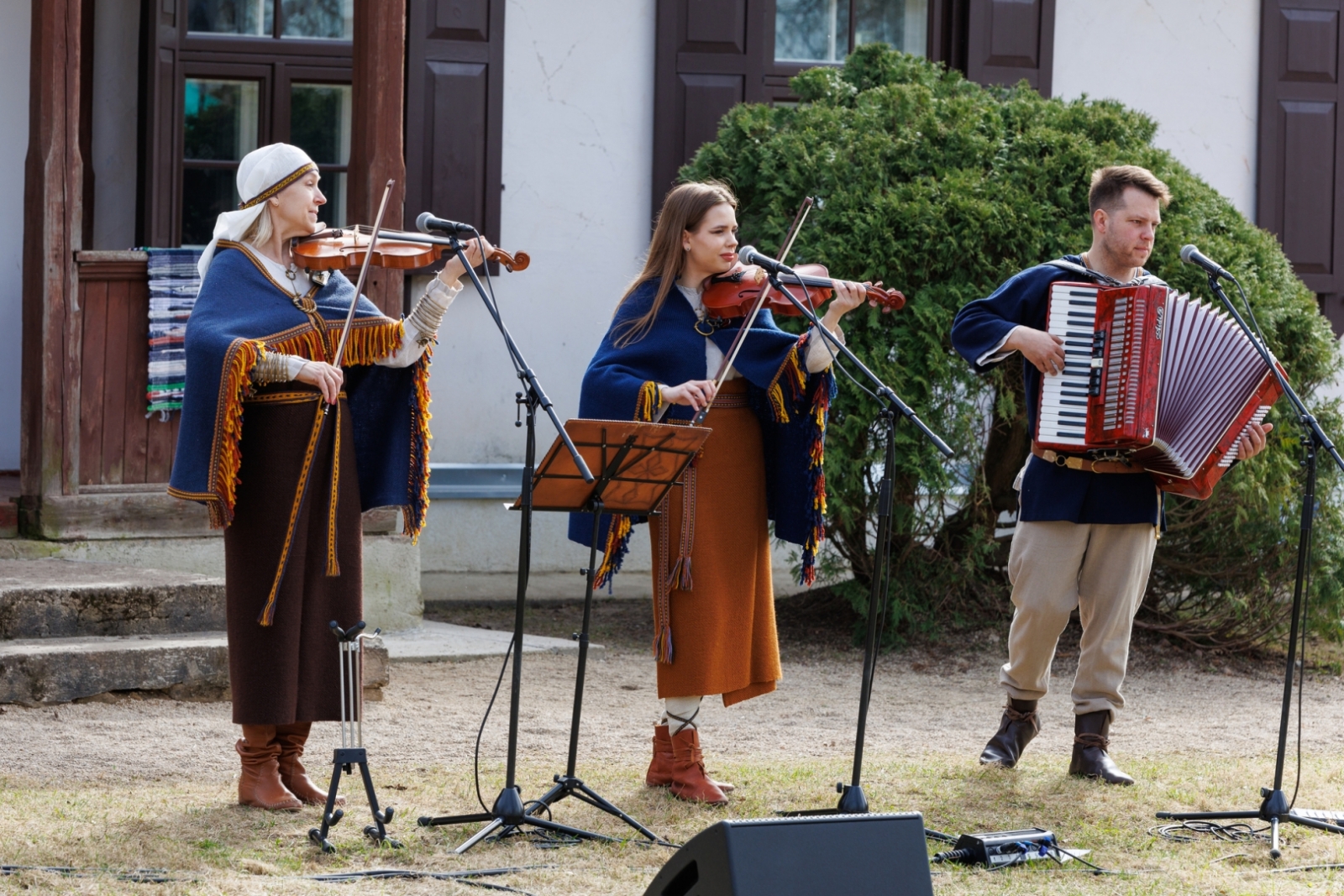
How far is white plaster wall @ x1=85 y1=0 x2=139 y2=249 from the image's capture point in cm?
854

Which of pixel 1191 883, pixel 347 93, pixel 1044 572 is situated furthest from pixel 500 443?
pixel 1191 883

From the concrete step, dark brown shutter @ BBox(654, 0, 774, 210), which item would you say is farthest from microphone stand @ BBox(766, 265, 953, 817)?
dark brown shutter @ BBox(654, 0, 774, 210)

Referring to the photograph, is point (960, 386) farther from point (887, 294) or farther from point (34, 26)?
point (34, 26)

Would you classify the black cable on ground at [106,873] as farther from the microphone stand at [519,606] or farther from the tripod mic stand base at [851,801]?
the tripod mic stand base at [851,801]

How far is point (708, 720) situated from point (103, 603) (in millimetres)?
2455

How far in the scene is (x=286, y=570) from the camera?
443 cm

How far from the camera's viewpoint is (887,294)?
430 centimetres

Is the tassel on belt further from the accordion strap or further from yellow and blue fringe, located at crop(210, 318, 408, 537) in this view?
the accordion strap

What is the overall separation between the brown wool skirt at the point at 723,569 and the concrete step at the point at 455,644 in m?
2.46

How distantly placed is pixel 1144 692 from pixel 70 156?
17.7 ft

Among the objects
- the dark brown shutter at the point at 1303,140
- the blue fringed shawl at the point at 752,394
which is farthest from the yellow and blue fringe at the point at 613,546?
the dark brown shutter at the point at 1303,140

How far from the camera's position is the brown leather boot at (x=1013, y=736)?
5207 mm

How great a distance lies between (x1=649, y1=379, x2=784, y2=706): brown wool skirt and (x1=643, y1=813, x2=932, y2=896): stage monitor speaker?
1692mm

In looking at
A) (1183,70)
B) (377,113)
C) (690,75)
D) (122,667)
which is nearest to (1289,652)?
(122,667)
